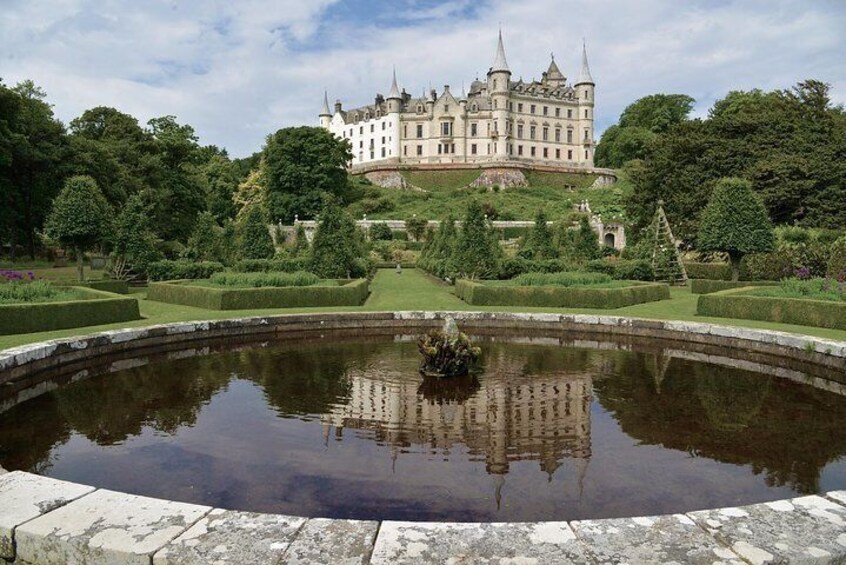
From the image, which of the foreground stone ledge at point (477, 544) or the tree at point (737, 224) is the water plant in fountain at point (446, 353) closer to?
the foreground stone ledge at point (477, 544)

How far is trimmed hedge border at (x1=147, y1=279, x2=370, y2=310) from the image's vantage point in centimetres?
1813

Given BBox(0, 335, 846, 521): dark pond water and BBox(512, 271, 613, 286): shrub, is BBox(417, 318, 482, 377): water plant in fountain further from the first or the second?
BBox(512, 271, 613, 286): shrub

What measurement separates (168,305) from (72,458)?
47.6 feet

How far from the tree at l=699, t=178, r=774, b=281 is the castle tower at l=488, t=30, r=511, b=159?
62.3 m

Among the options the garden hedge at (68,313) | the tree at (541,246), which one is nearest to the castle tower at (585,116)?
the tree at (541,246)

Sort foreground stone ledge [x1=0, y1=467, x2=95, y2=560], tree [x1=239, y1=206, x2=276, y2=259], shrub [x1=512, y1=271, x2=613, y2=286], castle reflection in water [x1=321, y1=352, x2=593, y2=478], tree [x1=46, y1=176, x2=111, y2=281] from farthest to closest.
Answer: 1. tree [x1=239, y1=206, x2=276, y2=259]
2. tree [x1=46, y1=176, x2=111, y2=281]
3. shrub [x1=512, y1=271, x2=613, y2=286]
4. castle reflection in water [x1=321, y1=352, x2=593, y2=478]
5. foreground stone ledge [x1=0, y1=467, x2=95, y2=560]

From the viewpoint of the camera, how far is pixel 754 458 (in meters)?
6.33

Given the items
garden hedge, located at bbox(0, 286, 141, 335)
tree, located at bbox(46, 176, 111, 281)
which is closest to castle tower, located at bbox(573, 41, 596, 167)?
tree, located at bbox(46, 176, 111, 281)

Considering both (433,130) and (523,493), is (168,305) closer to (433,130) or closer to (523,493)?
(523,493)

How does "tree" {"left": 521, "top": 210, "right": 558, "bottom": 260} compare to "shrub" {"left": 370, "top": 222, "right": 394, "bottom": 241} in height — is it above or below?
below

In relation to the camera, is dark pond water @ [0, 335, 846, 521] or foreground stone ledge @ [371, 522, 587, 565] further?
dark pond water @ [0, 335, 846, 521]

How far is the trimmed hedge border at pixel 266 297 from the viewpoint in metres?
18.1

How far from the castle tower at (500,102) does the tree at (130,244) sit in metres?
65.6

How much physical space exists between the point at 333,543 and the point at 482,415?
14.7 ft
